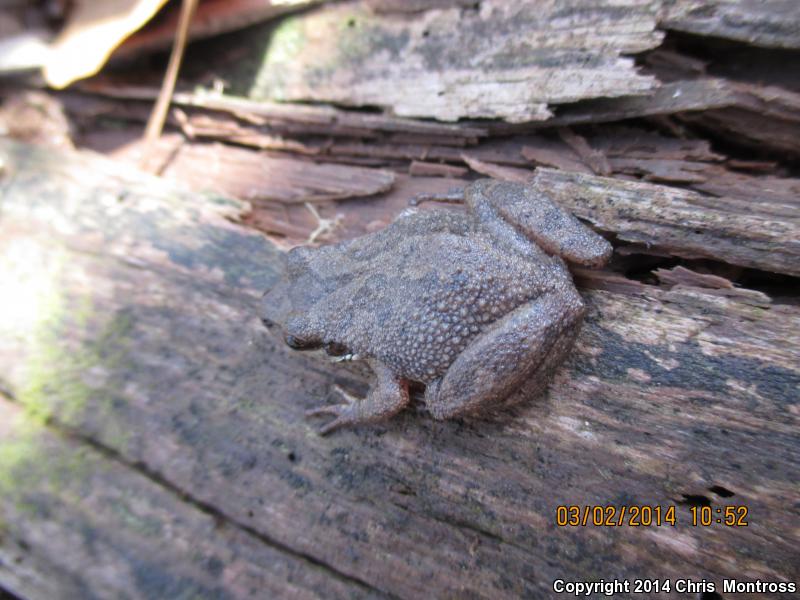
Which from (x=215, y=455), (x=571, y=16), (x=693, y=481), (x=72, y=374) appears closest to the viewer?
(x=693, y=481)

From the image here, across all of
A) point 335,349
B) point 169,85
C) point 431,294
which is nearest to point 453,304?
point 431,294

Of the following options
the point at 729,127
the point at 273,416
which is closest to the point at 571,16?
the point at 729,127

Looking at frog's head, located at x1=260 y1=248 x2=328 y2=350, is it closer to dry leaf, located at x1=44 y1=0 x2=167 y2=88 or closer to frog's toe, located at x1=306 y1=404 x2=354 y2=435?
frog's toe, located at x1=306 y1=404 x2=354 y2=435

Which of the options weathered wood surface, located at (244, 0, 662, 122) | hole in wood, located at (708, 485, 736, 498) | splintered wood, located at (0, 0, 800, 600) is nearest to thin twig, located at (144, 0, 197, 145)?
splintered wood, located at (0, 0, 800, 600)

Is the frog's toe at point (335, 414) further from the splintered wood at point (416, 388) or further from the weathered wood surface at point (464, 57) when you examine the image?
the weathered wood surface at point (464, 57)

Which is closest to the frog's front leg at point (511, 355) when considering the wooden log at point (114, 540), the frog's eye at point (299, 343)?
the frog's eye at point (299, 343)

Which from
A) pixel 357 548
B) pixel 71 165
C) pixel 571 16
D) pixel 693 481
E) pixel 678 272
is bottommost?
pixel 357 548

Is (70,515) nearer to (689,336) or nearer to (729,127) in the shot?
(689,336)
